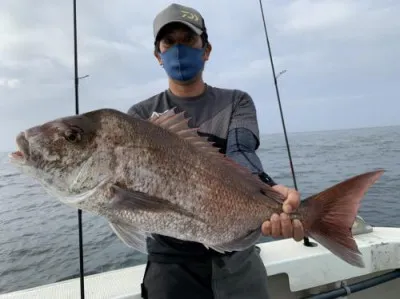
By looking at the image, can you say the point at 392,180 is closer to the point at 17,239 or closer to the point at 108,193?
the point at 17,239

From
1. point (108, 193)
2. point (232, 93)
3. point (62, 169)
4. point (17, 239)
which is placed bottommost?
point (17, 239)

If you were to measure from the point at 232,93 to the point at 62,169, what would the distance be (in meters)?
1.43

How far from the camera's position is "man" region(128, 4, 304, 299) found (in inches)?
87.7

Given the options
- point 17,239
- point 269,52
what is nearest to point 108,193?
point 269,52

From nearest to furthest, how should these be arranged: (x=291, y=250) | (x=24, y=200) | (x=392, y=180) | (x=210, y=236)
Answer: (x=210, y=236) → (x=291, y=250) → (x=392, y=180) → (x=24, y=200)

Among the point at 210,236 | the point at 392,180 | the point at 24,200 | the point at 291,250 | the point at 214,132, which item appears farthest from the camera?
the point at 24,200

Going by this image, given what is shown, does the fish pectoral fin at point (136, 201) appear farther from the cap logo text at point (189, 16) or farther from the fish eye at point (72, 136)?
the cap logo text at point (189, 16)

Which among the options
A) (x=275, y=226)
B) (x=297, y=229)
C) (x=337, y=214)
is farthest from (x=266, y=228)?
(x=337, y=214)

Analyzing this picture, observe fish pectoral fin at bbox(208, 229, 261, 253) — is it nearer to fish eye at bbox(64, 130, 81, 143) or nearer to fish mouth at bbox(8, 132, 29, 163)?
fish eye at bbox(64, 130, 81, 143)

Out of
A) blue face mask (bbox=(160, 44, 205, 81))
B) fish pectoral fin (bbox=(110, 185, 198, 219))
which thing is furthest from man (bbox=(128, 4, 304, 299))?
fish pectoral fin (bbox=(110, 185, 198, 219))

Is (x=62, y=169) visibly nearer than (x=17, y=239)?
Yes

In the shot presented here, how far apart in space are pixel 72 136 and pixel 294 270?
2512 millimetres

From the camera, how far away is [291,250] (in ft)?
11.9

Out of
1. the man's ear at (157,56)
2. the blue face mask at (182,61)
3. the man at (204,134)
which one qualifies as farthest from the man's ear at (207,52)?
the man's ear at (157,56)
